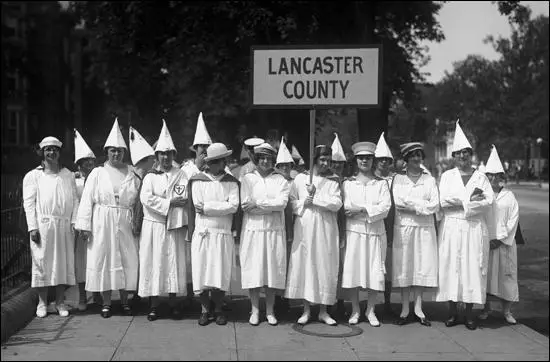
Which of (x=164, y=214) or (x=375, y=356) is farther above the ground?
(x=164, y=214)

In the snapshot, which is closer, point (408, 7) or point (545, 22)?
point (408, 7)

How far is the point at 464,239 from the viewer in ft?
25.5

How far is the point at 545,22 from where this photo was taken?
221 ft

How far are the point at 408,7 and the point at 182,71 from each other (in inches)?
253

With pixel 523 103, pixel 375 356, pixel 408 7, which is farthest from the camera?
pixel 523 103

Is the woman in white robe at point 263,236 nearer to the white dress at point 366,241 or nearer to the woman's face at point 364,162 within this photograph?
the white dress at point 366,241

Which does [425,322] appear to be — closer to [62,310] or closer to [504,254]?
[504,254]

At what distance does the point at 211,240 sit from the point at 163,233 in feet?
2.02

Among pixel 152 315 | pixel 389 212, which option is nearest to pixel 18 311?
pixel 152 315

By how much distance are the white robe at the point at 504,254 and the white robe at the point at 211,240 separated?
301 cm

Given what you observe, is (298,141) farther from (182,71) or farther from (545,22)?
(545,22)

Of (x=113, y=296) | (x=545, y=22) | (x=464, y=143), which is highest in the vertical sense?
(x=545, y=22)

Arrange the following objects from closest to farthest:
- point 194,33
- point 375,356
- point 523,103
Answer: point 375,356 < point 194,33 < point 523,103

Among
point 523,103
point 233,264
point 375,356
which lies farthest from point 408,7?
point 523,103
